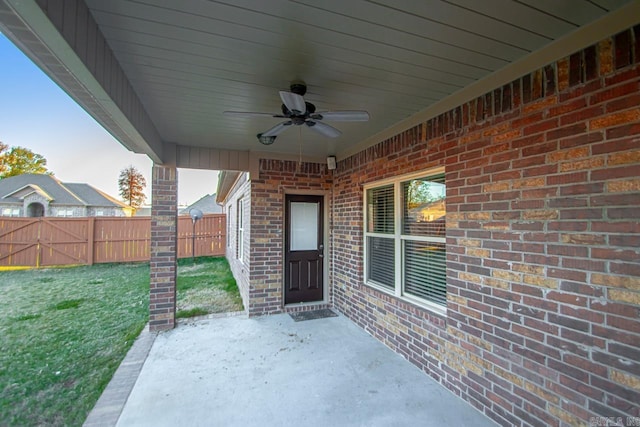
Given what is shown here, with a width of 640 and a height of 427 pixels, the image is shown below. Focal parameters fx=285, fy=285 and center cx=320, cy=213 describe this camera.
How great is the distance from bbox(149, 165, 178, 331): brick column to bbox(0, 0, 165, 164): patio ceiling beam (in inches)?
65.8

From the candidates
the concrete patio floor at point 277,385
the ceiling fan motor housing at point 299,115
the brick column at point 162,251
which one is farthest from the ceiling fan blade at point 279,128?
the concrete patio floor at point 277,385

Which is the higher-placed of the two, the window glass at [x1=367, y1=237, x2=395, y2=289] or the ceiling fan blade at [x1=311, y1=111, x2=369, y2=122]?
the ceiling fan blade at [x1=311, y1=111, x2=369, y2=122]

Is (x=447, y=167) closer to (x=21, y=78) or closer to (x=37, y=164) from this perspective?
(x=21, y=78)

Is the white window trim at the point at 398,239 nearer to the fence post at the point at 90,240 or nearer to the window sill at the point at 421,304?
the window sill at the point at 421,304

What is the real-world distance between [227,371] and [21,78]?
7208 millimetres

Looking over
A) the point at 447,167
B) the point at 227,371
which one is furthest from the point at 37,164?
the point at 447,167

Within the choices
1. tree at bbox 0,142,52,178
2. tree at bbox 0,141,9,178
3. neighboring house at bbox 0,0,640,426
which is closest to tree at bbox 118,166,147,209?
tree at bbox 0,142,52,178

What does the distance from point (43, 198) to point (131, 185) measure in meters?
15.6

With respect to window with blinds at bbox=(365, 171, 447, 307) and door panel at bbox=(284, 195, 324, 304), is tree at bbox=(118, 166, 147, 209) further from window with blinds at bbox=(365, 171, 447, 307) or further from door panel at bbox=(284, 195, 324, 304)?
window with blinds at bbox=(365, 171, 447, 307)

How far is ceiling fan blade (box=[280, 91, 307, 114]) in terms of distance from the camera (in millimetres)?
1943

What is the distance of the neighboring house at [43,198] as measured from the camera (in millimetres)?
16266

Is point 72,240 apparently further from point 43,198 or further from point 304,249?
point 43,198

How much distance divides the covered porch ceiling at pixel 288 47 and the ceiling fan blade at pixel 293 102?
300mm

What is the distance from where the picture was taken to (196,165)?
440 cm
